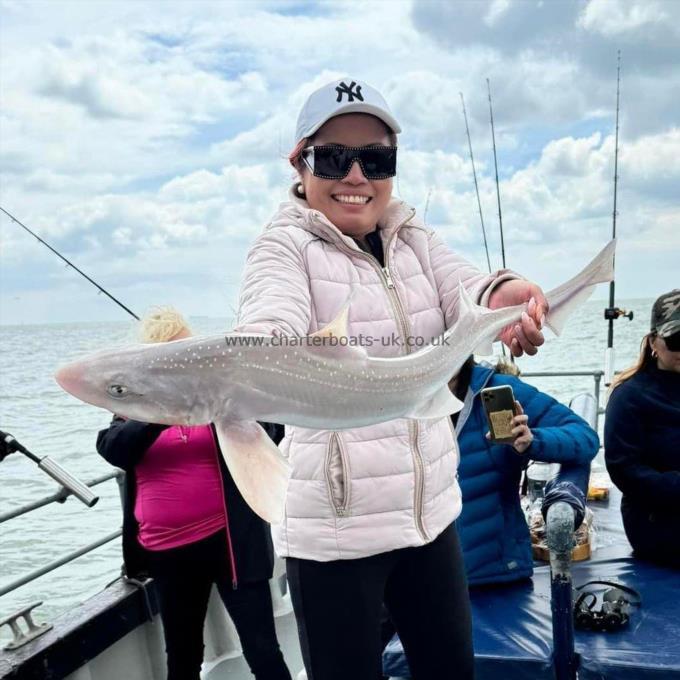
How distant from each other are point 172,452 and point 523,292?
6.15ft

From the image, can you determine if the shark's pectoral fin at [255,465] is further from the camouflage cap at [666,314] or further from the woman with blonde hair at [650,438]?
the camouflage cap at [666,314]

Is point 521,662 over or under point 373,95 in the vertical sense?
under

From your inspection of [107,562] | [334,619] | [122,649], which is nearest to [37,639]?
[122,649]

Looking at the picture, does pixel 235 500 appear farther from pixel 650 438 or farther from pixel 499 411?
pixel 650 438

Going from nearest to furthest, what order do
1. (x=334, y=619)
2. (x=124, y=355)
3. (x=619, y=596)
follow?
(x=124, y=355)
(x=334, y=619)
(x=619, y=596)

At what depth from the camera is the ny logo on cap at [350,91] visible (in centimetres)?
193

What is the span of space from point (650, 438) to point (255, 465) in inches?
109

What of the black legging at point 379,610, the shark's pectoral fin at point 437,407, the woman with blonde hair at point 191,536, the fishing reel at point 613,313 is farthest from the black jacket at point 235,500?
the fishing reel at point 613,313

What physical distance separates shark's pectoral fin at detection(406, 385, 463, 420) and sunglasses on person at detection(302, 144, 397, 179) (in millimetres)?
658

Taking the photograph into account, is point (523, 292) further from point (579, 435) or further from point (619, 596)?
point (619, 596)

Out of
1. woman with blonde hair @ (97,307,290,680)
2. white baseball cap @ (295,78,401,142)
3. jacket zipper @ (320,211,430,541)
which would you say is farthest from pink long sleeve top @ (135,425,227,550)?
white baseball cap @ (295,78,401,142)

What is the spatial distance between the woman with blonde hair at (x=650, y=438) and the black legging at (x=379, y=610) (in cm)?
172

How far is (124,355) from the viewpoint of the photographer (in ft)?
4.60

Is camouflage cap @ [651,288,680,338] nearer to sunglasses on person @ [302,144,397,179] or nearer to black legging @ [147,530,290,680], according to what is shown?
sunglasses on person @ [302,144,397,179]
